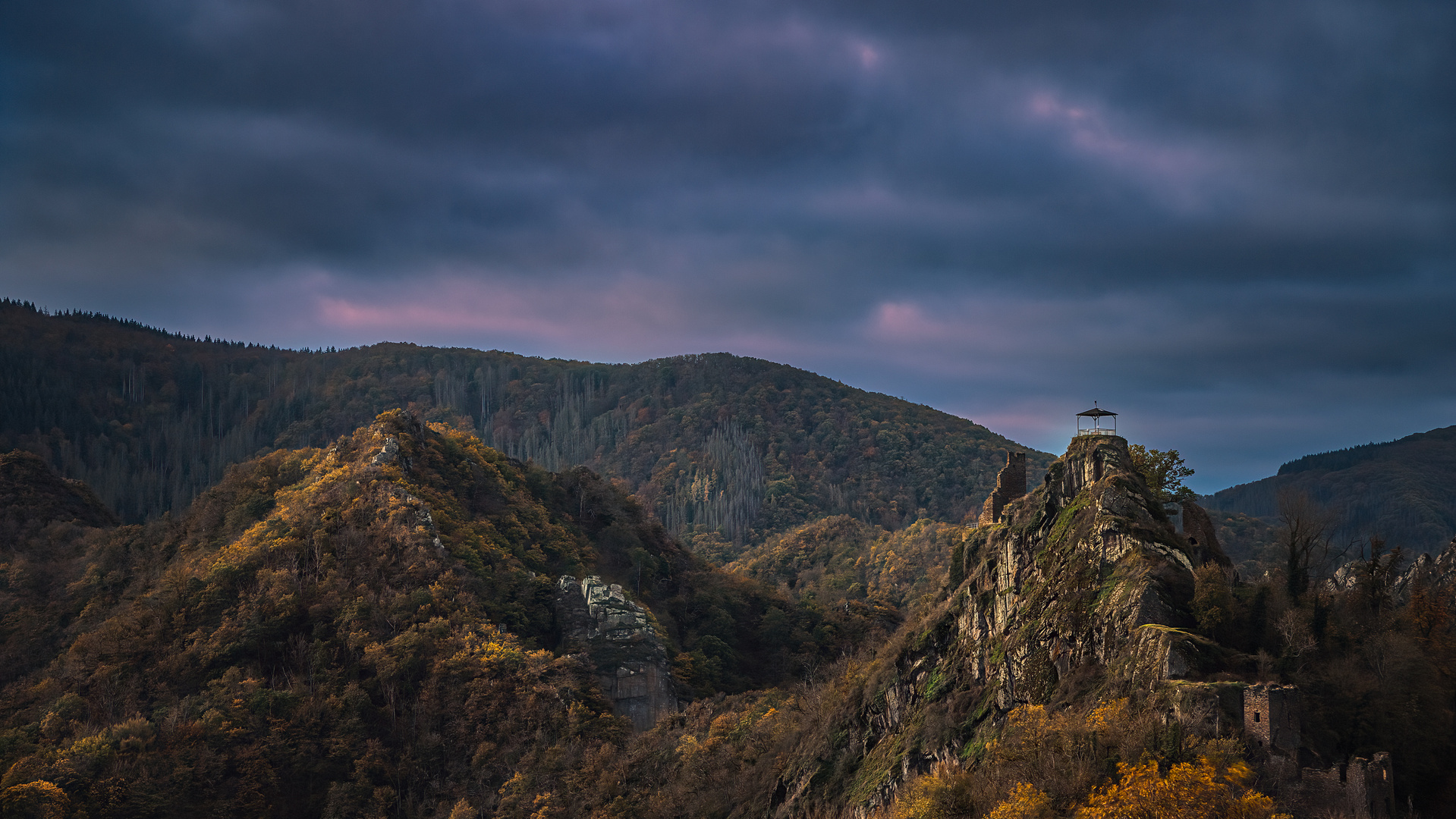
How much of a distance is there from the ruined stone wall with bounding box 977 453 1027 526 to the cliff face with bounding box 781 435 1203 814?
21.7 feet

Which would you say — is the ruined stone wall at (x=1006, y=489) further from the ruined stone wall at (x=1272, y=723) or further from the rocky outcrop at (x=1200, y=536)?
the ruined stone wall at (x=1272, y=723)

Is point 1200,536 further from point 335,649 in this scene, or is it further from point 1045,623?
point 335,649

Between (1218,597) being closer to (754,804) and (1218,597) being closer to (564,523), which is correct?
(754,804)

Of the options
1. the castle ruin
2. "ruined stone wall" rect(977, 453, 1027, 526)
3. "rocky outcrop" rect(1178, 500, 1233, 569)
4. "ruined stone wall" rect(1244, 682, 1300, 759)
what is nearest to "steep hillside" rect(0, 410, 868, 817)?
"ruined stone wall" rect(977, 453, 1027, 526)

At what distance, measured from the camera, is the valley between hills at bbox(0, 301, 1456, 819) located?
1567 inches

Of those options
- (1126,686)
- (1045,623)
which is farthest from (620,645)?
(1126,686)

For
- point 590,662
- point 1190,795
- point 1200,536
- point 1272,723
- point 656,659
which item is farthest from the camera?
point 656,659

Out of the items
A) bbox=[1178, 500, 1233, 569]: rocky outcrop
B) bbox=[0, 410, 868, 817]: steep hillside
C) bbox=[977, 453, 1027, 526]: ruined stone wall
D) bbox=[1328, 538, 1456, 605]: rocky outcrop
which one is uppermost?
bbox=[977, 453, 1027, 526]: ruined stone wall

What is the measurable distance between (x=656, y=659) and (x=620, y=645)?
4451 millimetres

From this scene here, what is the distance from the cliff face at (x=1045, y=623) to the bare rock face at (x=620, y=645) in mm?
44660

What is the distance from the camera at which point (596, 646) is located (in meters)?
116

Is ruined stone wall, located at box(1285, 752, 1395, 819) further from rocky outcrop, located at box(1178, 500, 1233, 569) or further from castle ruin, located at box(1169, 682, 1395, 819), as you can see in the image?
rocky outcrop, located at box(1178, 500, 1233, 569)

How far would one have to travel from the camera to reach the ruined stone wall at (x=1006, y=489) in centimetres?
7534

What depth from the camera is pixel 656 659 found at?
115812 mm
